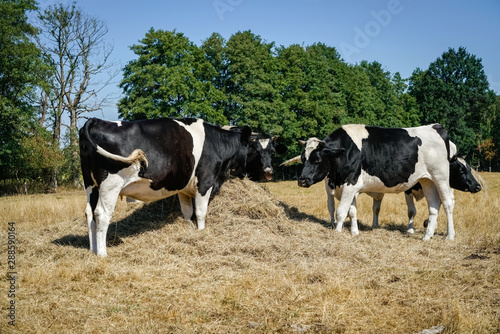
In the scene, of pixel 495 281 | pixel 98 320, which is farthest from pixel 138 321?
pixel 495 281

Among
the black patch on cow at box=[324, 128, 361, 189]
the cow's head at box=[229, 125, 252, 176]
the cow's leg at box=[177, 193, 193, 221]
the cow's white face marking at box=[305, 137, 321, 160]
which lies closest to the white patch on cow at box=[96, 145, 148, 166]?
the cow's leg at box=[177, 193, 193, 221]

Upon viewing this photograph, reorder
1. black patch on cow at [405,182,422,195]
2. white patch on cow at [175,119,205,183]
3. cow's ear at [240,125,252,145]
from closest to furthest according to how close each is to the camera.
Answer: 1. white patch on cow at [175,119,205,183]
2. cow's ear at [240,125,252,145]
3. black patch on cow at [405,182,422,195]

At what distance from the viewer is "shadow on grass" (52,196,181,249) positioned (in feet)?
28.0

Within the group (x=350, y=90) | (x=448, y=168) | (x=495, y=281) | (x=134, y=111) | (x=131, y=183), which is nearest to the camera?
(x=495, y=281)

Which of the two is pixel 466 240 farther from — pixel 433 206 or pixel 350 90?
pixel 350 90

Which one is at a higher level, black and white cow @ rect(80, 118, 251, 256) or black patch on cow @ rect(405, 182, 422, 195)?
black and white cow @ rect(80, 118, 251, 256)

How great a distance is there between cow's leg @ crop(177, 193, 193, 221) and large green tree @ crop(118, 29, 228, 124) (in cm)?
2431

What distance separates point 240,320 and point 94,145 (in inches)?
157

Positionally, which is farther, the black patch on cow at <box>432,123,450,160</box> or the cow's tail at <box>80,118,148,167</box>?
the black patch on cow at <box>432,123,450,160</box>

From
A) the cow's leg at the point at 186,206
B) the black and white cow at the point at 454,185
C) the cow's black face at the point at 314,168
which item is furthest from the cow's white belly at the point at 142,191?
the black and white cow at the point at 454,185

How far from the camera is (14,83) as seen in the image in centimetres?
3006

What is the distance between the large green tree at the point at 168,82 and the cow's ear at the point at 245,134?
23.6 metres

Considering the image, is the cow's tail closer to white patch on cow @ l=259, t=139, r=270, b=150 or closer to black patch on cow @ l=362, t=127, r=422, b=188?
white patch on cow @ l=259, t=139, r=270, b=150

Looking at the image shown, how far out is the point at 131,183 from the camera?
783 cm
